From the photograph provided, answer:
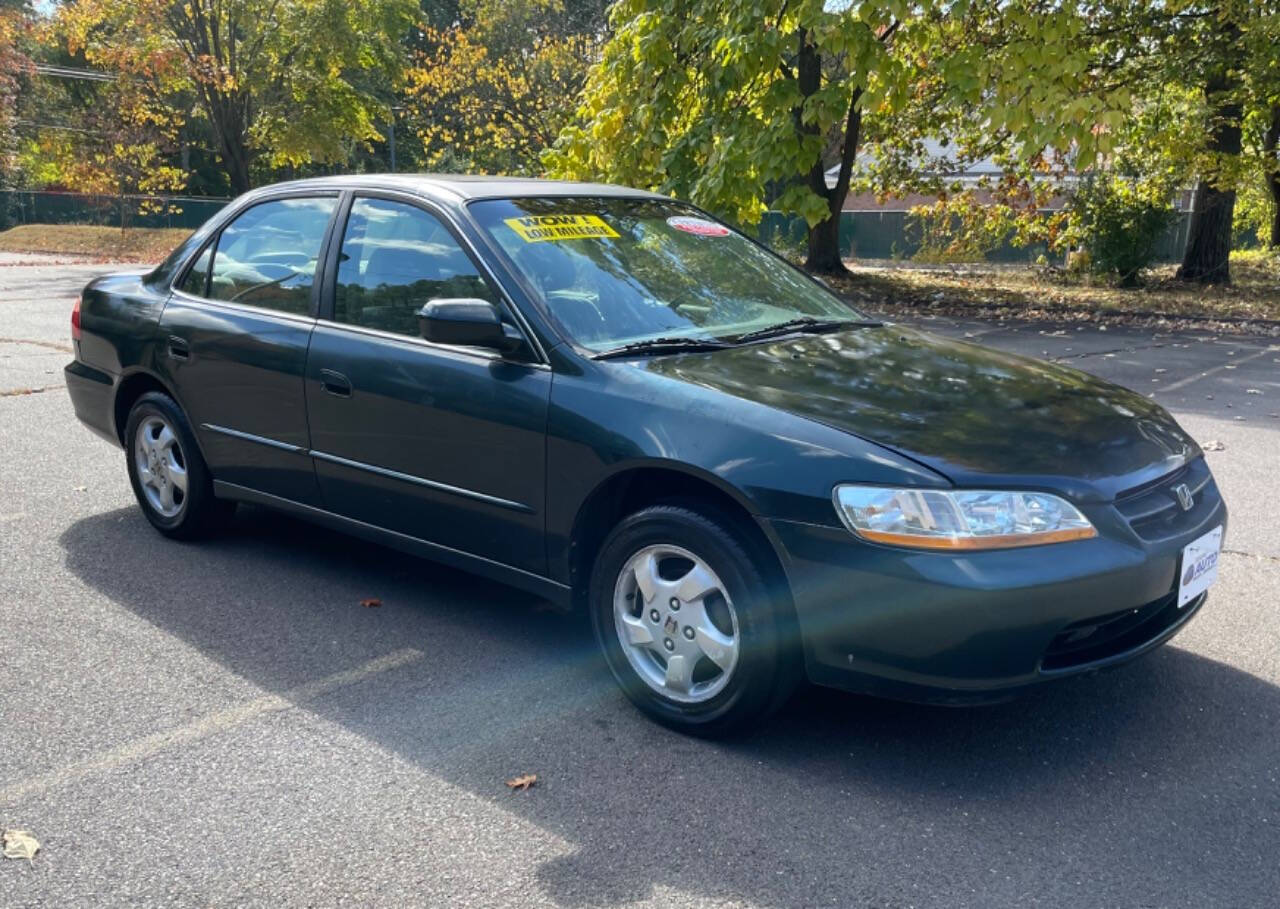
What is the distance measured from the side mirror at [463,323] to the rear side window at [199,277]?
183 cm

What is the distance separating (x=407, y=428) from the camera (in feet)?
13.8

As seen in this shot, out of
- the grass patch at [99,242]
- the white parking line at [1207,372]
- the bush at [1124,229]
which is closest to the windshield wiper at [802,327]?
the white parking line at [1207,372]

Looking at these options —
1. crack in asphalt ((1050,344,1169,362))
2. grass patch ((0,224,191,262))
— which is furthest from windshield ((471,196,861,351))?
grass patch ((0,224,191,262))

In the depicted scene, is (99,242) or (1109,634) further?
(99,242)

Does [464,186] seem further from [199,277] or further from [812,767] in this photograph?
[812,767]

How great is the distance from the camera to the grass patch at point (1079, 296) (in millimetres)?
16562

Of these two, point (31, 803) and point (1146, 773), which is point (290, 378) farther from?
point (1146, 773)

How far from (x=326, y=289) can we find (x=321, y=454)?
0.64 m

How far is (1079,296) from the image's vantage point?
1905 cm

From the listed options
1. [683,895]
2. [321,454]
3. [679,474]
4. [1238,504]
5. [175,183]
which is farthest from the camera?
[175,183]

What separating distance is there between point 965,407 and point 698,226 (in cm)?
170

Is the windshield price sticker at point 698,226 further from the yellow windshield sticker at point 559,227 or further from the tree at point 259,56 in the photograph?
the tree at point 259,56

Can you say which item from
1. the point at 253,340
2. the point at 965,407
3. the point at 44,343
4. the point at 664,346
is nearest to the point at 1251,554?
the point at 965,407

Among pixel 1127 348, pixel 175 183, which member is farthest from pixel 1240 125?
pixel 175 183
